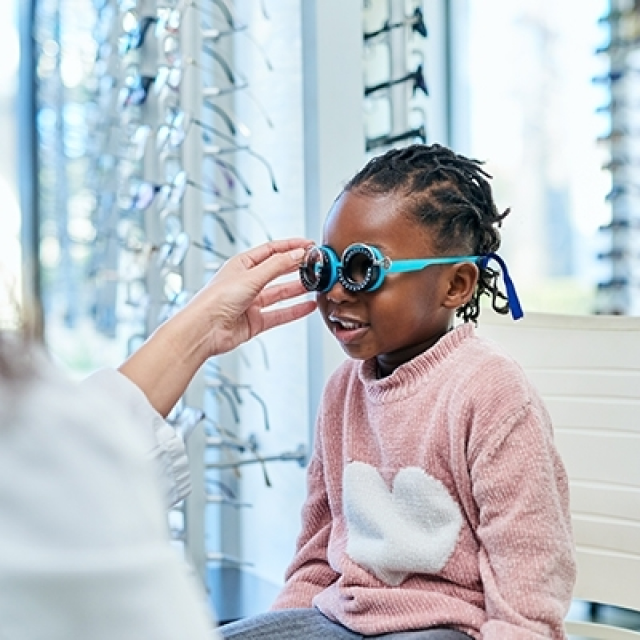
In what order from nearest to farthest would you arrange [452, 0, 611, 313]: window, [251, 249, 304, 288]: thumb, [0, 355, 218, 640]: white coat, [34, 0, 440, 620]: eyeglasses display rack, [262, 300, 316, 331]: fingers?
[0, 355, 218, 640]: white coat
[251, 249, 304, 288]: thumb
[262, 300, 316, 331]: fingers
[34, 0, 440, 620]: eyeglasses display rack
[452, 0, 611, 313]: window

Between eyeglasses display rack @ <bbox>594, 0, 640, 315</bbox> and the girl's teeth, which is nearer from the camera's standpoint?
the girl's teeth

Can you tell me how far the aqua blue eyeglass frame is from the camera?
1199 millimetres

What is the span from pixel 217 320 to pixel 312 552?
372mm

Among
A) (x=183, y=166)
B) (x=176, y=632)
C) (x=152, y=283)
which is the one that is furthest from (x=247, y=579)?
(x=176, y=632)

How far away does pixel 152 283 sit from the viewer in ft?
7.37

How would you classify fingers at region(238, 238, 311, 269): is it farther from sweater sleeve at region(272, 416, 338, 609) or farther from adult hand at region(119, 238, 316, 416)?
sweater sleeve at region(272, 416, 338, 609)

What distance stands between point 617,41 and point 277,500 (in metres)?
1.56

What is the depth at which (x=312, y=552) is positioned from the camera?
136 centimetres

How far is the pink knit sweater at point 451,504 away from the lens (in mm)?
1069

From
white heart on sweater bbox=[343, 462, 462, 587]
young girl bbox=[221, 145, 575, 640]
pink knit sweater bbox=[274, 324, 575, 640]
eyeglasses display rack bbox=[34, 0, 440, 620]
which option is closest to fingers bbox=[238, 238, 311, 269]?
young girl bbox=[221, 145, 575, 640]

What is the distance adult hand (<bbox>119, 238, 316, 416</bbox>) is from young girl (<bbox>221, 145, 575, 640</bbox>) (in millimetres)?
97

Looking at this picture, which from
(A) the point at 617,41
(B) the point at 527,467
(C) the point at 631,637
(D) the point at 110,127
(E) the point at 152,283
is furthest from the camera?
(D) the point at 110,127

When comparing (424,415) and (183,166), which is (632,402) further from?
(183,166)

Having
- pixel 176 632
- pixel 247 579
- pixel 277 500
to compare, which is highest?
pixel 176 632
